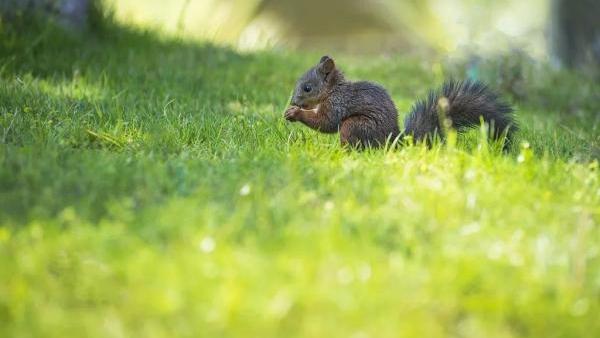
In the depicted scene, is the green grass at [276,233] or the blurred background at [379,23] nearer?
the green grass at [276,233]

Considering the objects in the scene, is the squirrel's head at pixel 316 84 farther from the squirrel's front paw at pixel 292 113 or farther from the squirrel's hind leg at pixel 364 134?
the squirrel's hind leg at pixel 364 134

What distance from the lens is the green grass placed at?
2.89 meters

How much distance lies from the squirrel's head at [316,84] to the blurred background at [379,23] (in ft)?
10.0

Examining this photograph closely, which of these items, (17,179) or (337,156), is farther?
(337,156)

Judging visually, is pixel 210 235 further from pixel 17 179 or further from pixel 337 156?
pixel 337 156

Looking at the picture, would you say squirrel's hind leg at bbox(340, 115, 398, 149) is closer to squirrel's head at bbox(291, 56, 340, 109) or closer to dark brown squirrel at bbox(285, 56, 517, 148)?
dark brown squirrel at bbox(285, 56, 517, 148)

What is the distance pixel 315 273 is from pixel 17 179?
4.72ft

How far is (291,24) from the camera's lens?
15.4m

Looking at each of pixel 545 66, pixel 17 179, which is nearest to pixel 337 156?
pixel 17 179

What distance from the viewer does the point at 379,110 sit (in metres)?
4.96

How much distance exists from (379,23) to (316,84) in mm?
10661

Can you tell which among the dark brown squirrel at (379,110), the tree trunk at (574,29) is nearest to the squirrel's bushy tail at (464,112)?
the dark brown squirrel at (379,110)

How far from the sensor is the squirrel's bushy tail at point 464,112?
15.1 ft

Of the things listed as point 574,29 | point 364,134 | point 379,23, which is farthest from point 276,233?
point 379,23
